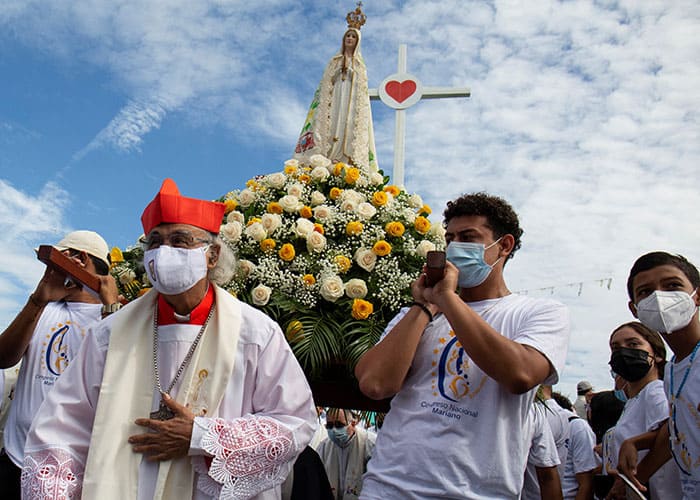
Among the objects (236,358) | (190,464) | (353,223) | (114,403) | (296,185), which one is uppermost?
(296,185)

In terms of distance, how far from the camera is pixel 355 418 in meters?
8.81

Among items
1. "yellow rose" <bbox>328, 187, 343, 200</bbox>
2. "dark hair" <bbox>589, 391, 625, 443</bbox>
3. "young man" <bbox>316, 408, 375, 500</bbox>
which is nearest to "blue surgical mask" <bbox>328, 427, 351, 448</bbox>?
"young man" <bbox>316, 408, 375, 500</bbox>

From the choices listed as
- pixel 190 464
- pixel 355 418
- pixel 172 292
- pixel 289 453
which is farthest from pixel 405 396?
pixel 355 418

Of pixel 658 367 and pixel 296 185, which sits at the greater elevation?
pixel 296 185

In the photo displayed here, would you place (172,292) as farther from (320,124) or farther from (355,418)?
(355,418)

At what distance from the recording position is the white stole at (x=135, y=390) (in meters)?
2.59

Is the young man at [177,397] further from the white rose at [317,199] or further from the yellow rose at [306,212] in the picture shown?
the white rose at [317,199]

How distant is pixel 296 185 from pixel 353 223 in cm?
64

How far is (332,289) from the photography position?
363 centimetres

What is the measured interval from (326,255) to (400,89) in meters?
5.80

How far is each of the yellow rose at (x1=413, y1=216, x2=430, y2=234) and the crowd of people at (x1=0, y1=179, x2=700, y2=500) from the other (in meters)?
0.90

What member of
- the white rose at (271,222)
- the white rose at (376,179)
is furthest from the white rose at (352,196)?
the white rose at (271,222)

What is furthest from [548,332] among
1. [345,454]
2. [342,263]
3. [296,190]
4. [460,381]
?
[345,454]

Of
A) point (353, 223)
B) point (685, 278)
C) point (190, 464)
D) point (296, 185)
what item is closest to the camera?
point (190, 464)
